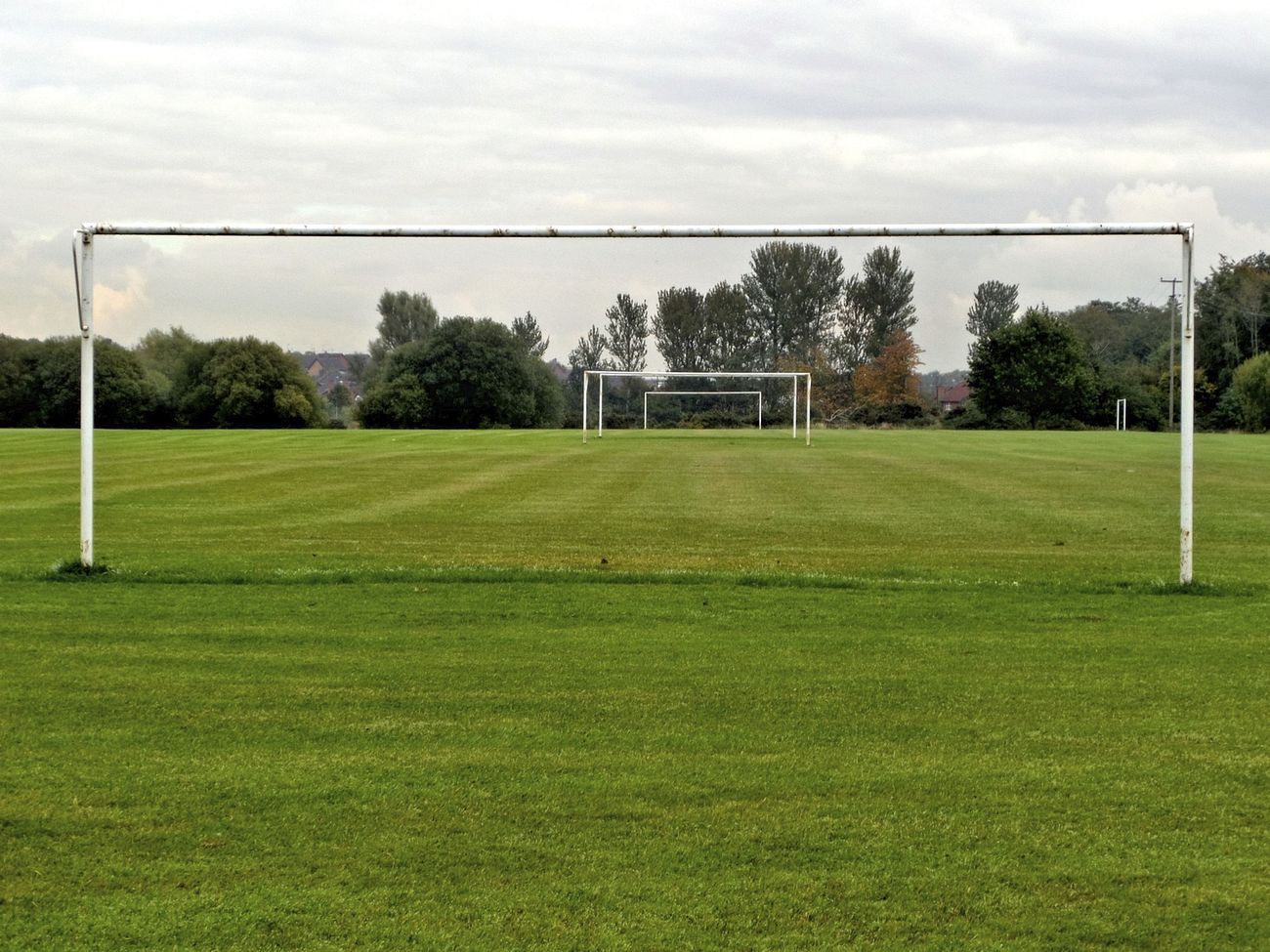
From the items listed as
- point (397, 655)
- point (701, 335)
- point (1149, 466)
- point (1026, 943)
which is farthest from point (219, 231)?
point (701, 335)

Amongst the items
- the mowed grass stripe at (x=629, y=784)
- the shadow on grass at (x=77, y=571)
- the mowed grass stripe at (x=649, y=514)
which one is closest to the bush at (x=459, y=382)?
the mowed grass stripe at (x=649, y=514)

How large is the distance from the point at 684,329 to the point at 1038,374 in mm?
35255

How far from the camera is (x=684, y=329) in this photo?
378 feet

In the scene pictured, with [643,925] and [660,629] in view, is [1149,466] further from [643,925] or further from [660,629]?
[643,925]

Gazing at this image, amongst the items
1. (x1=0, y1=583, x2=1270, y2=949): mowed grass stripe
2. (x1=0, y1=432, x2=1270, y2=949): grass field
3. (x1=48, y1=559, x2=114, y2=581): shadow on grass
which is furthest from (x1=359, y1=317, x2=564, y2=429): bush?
(x1=0, y1=583, x2=1270, y2=949): mowed grass stripe

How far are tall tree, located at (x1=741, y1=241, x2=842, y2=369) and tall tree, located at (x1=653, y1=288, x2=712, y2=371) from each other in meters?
4.35

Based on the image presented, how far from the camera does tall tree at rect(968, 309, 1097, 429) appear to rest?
3457 inches

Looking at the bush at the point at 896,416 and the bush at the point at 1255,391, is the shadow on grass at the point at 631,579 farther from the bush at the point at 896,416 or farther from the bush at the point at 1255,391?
the bush at the point at 896,416

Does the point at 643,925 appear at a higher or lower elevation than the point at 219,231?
lower

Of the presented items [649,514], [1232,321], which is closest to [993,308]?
[1232,321]

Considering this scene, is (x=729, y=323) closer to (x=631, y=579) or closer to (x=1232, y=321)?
(x=1232, y=321)

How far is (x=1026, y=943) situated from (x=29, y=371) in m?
92.8

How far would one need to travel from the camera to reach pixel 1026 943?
383 cm

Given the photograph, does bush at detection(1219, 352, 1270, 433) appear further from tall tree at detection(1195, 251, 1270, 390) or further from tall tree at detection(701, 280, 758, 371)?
tall tree at detection(701, 280, 758, 371)
